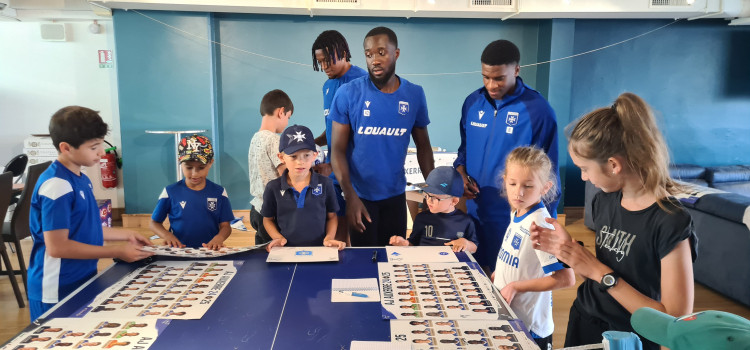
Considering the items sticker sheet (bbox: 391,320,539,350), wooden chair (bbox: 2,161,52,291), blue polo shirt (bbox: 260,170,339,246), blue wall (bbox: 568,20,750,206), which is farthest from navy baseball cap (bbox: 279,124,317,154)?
blue wall (bbox: 568,20,750,206)

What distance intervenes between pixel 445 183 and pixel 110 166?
4749mm

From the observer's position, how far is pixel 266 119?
10.3 ft

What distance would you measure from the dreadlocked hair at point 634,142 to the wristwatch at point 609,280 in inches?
8.4

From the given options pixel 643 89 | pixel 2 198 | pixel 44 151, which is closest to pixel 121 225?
pixel 44 151

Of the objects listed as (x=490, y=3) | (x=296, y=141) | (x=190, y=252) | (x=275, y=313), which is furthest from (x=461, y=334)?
(x=490, y=3)

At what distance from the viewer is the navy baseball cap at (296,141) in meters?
2.17

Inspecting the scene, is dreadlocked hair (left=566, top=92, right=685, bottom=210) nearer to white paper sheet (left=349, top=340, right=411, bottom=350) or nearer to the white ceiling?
white paper sheet (left=349, top=340, right=411, bottom=350)

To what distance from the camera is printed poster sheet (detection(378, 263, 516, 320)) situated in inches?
52.1

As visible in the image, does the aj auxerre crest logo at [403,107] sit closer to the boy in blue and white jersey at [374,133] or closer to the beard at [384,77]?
the boy in blue and white jersey at [374,133]

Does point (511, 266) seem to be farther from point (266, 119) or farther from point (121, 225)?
point (121, 225)

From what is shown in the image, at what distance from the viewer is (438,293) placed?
146 cm

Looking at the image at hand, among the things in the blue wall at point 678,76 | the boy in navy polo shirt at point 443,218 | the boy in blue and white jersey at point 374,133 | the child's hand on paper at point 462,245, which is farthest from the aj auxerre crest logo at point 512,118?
the blue wall at point 678,76

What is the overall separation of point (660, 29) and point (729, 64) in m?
1.01

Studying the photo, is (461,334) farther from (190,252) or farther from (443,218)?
(190,252)
